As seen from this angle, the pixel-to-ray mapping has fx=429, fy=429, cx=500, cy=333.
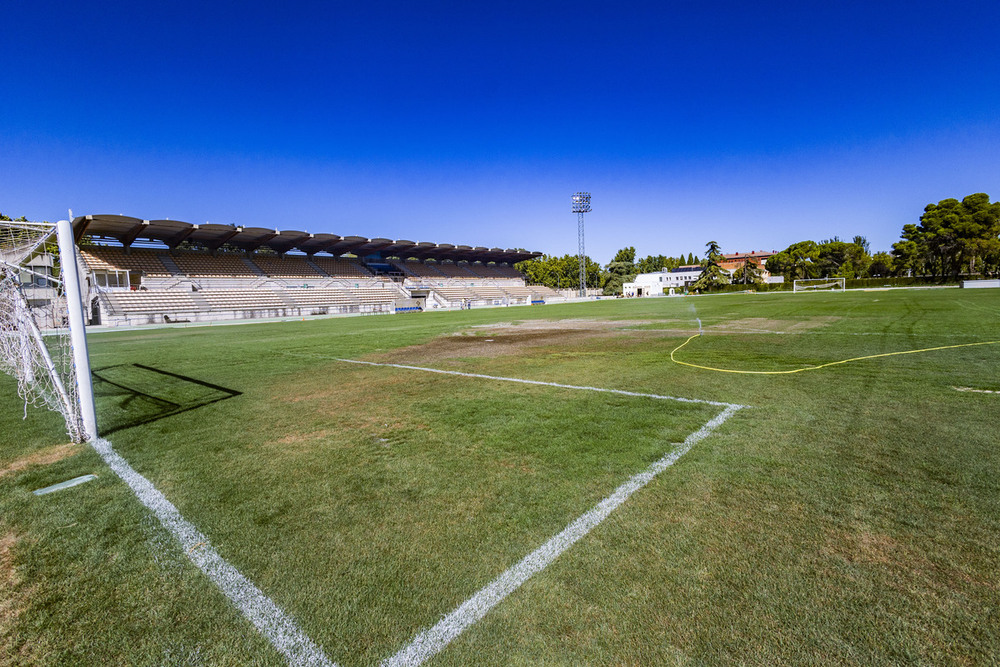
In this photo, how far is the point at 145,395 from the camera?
23.2ft

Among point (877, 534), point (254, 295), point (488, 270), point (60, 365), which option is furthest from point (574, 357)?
point (488, 270)

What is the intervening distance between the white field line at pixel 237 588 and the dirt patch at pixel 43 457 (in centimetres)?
136

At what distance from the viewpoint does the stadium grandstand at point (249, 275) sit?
3516cm

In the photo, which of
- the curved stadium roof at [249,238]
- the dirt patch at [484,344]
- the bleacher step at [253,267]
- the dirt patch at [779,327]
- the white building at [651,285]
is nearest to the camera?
the dirt patch at [484,344]

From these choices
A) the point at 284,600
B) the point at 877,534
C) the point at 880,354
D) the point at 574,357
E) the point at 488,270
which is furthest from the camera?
the point at 488,270

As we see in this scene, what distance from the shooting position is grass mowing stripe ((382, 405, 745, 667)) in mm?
1872

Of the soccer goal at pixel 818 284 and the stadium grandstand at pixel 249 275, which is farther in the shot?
the soccer goal at pixel 818 284

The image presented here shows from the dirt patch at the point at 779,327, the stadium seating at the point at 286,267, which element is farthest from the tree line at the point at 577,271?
the dirt patch at the point at 779,327

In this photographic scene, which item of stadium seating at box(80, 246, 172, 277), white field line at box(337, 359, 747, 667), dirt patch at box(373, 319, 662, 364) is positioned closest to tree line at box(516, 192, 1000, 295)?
stadium seating at box(80, 246, 172, 277)

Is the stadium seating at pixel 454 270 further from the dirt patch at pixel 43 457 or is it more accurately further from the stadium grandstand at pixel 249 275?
the dirt patch at pixel 43 457

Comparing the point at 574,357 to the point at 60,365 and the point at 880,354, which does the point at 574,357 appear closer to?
the point at 880,354

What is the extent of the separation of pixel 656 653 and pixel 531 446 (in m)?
2.44

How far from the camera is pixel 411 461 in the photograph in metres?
3.96

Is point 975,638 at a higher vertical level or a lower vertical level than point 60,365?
lower
